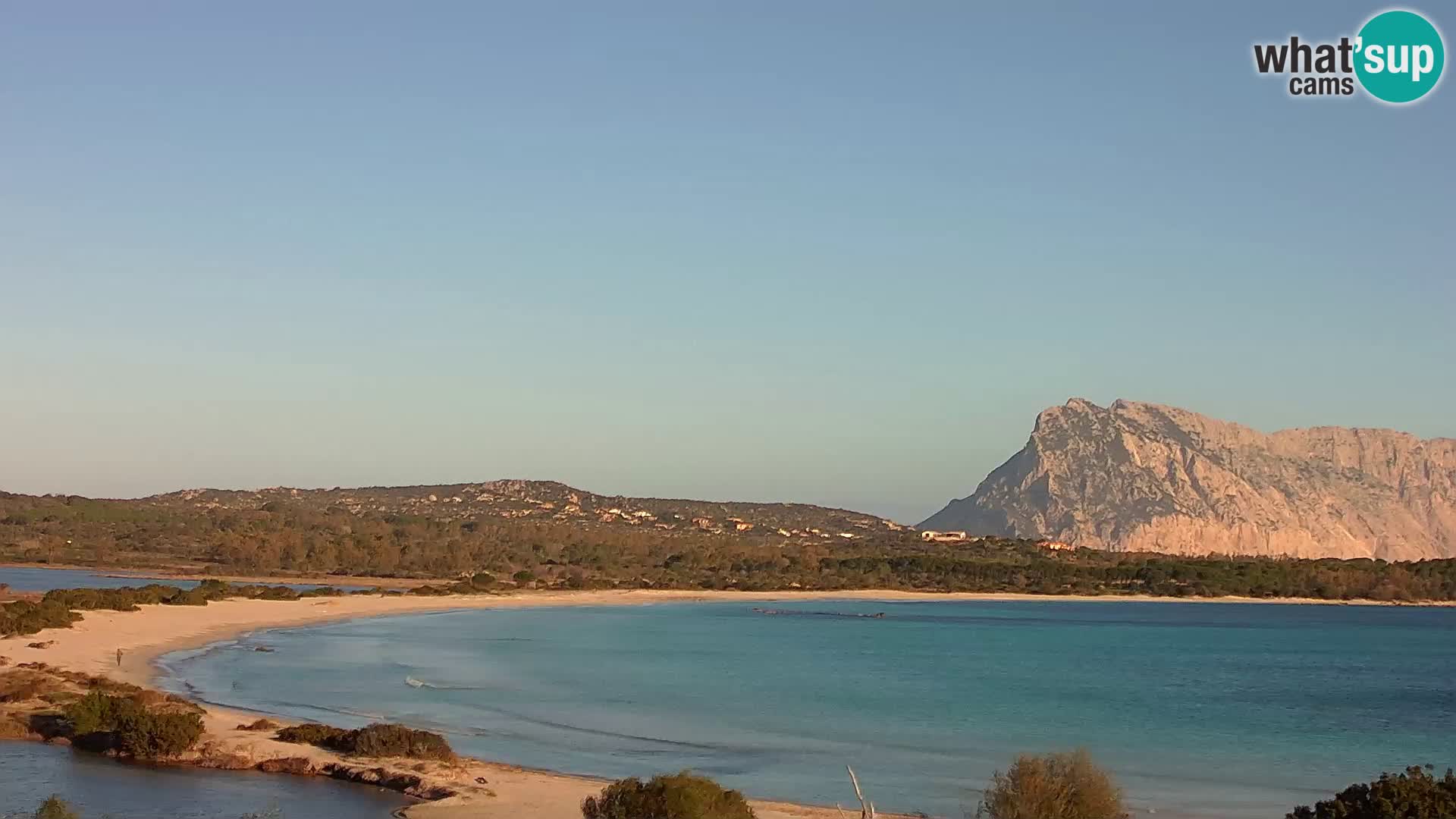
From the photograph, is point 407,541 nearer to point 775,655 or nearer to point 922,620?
point 922,620

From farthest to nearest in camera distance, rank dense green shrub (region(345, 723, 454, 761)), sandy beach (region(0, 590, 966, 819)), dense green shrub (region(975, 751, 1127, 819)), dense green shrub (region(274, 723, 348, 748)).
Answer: dense green shrub (region(274, 723, 348, 748)) → dense green shrub (region(345, 723, 454, 761)) → sandy beach (region(0, 590, 966, 819)) → dense green shrub (region(975, 751, 1127, 819))

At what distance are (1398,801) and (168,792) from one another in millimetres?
16396

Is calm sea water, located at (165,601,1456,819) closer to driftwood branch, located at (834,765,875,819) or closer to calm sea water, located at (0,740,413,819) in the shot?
driftwood branch, located at (834,765,875,819)

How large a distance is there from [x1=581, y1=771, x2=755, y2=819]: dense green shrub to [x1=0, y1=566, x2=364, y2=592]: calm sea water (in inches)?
2383

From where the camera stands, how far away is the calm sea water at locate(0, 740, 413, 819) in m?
19.0

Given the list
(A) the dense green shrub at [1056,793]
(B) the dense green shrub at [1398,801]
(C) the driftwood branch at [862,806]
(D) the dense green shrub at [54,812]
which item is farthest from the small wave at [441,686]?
(B) the dense green shrub at [1398,801]

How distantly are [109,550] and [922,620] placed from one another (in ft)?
215

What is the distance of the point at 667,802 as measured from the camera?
17.8 metres

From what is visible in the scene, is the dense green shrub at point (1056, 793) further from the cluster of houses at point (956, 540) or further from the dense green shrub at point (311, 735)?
the cluster of houses at point (956, 540)

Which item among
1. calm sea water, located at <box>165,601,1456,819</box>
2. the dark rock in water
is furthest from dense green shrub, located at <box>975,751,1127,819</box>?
the dark rock in water

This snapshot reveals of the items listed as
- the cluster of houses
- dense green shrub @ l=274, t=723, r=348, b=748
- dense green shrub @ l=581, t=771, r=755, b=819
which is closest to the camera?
dense green shrub @ l=581, t=771, r=755, b=819

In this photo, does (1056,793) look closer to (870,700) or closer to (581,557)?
(870,700)

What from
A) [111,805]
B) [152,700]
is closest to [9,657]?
[152,700]

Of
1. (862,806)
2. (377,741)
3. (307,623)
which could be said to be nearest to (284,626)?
(307,623)
